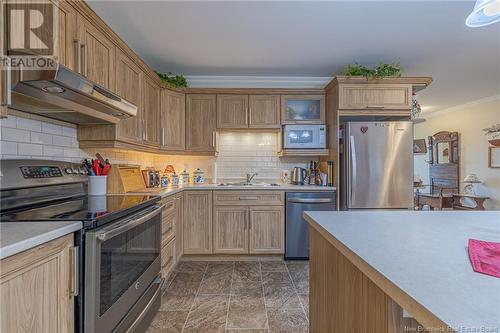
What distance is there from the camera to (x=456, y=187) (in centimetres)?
550

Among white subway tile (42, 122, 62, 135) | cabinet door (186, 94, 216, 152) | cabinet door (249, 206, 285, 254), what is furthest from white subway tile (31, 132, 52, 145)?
cabinet door (249, 206, 285, 254)

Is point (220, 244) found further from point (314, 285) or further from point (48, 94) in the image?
point (48, 94)

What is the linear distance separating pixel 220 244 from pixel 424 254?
8.51ft

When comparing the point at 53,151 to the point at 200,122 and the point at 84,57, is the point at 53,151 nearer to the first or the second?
the point at 84,57

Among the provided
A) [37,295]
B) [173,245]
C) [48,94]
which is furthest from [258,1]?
[173,245]

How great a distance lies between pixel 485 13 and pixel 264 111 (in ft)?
7.73

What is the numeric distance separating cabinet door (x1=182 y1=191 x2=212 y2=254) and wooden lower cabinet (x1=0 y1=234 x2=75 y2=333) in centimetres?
199

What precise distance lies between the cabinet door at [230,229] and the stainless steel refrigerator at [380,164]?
1332 mm

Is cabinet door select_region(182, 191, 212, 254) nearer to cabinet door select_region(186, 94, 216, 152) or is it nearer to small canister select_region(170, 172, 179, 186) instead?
small canister select_region(170, 172, 179, 186)

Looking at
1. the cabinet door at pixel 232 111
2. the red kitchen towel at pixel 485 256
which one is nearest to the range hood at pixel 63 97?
the cabinet door at pixel 232 111

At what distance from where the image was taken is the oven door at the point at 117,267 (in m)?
1.19

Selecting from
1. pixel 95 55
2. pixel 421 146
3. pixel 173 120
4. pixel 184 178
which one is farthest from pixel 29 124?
pixel 421 146

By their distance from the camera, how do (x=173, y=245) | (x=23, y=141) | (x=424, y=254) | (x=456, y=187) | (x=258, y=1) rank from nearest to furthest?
(x=424, y=254)
(x=23, y=141)
(x=258, y=1)
(x=173, y=245)
(x=456, y=187)

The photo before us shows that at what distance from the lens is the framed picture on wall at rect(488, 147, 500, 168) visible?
15.3ft
